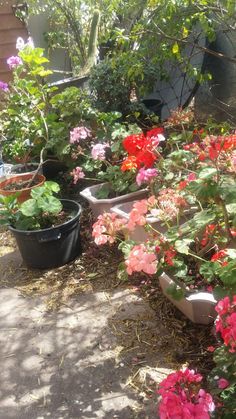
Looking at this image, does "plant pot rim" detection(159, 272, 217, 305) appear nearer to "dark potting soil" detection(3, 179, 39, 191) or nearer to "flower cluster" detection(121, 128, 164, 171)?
"flower cluster" detection(121, 128, 164, 171)

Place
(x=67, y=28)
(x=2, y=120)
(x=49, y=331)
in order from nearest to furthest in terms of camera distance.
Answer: (x=49, y=331), (x=2, y=120), (x=67, y=28)

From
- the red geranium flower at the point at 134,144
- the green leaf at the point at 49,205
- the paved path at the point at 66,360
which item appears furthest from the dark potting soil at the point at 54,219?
the red geranium flower at the point at 134,144

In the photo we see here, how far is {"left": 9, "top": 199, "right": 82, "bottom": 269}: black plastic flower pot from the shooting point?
2.48 m

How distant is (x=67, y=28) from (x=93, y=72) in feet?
9.70

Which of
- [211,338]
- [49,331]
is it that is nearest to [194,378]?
[211,338]

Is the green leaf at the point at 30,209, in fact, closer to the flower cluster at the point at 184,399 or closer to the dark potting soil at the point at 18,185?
the dark potting soil at the point at 18,185

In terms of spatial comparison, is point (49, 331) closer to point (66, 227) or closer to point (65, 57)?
point (66, 227)

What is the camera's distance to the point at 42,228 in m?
2.59

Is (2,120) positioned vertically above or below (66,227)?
above

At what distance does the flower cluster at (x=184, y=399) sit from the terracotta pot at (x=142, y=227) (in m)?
0.72

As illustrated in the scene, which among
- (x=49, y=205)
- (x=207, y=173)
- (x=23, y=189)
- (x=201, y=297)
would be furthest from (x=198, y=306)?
(x=23, y=189)

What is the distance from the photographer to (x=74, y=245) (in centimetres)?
266

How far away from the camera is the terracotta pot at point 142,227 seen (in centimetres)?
205

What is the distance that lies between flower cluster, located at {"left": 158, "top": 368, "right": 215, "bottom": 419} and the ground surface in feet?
1.31
